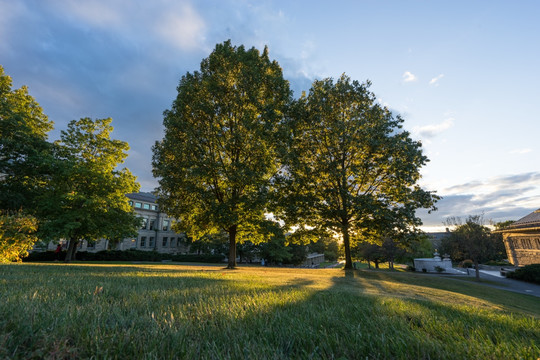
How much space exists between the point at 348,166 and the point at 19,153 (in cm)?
2656

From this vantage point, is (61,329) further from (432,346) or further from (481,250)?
(481,250)

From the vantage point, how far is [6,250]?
11.8m

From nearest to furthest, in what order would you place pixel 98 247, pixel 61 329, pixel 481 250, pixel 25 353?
pixel 25 353 → pixel 61 329 → pixel 481 250 → pixel 98 247

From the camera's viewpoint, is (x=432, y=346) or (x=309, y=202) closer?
(x=432, y=346)

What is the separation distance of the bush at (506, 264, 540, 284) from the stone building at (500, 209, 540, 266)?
785cm

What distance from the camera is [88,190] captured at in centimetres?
2225

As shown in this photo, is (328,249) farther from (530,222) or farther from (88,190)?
(88,190)

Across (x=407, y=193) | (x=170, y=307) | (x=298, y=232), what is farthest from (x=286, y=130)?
(x=170, y=307)

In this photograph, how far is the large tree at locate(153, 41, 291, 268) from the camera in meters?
17.2

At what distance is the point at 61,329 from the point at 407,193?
63.7ft

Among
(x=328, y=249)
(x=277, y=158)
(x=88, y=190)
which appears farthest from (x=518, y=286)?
(x=328, y=249)

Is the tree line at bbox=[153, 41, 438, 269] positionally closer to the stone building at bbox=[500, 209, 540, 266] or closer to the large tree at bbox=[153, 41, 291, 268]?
the large tree at bbox=[153, 41, 291, 268]

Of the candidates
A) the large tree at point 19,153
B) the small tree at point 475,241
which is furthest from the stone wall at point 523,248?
the large tree at point 19,153

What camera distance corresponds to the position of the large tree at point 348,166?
17.1 metres
